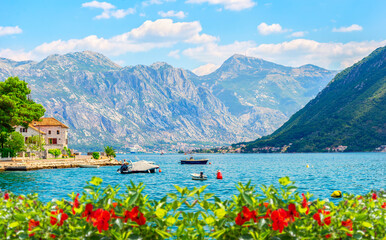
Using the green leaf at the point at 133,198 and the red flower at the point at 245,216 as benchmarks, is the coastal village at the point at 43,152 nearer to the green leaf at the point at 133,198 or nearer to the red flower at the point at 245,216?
the green leaf at the point at 133,198

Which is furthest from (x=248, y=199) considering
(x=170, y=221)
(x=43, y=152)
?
(x=43, y=152)

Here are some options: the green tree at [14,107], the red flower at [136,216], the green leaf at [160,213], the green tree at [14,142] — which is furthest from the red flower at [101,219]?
the green tree at [14,142]

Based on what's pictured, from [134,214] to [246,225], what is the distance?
231 centimetres

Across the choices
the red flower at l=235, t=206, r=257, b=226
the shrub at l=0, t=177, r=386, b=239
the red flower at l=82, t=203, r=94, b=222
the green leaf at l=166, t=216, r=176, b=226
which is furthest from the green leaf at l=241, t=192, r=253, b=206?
the red flower at l=82, t=203, r=94, b=222

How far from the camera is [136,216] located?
312 inches

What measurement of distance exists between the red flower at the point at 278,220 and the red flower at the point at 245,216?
1.39ft

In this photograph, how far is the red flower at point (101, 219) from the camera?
7.64 m

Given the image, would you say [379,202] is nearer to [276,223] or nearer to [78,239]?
[276,223]

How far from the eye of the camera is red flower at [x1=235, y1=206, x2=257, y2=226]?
25.8ft

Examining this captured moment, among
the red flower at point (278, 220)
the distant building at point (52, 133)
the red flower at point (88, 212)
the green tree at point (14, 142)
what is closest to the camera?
the red flower at point (278, 220)

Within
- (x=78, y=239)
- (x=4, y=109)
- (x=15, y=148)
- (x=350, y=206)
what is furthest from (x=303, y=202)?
(x=15, y=148)

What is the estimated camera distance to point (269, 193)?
8375mm

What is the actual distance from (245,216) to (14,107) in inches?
3260

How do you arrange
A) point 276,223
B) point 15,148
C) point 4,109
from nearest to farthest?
point 276,223 < point 4,109 < point 15,148
